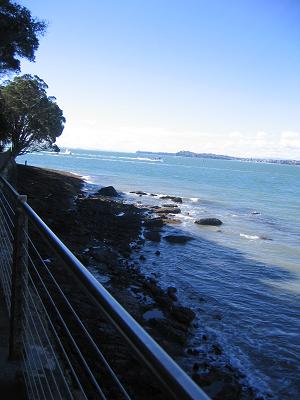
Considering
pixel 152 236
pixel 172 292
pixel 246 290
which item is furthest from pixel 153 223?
pixel 172 292

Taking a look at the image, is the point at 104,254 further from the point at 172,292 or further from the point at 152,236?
the point at 152,236

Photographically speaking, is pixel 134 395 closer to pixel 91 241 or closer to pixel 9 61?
pixel 91 241

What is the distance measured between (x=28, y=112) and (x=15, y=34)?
80.2 ft

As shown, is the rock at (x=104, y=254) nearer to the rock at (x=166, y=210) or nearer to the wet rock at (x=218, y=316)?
the wet rock at (x=218, y=316)

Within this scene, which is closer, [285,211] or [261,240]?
[261,240]

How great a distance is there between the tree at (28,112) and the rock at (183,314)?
3115cm

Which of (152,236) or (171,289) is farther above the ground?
(152,236)

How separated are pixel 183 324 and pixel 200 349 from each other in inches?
52.9

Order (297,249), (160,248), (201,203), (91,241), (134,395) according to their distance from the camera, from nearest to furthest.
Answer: (134,395)
(91,241)
(160,248)
(297,249)
(201,203)

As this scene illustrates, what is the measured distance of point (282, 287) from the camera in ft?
55.3

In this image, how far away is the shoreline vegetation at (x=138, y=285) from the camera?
9.25 m

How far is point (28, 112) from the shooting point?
4303 cm

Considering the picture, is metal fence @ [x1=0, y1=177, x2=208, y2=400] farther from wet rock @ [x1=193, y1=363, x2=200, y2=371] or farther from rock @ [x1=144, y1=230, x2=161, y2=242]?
rock @ [x1=144, y1=230, x2=161, y2=242]

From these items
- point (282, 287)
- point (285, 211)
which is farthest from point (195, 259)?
point (285, 211)
